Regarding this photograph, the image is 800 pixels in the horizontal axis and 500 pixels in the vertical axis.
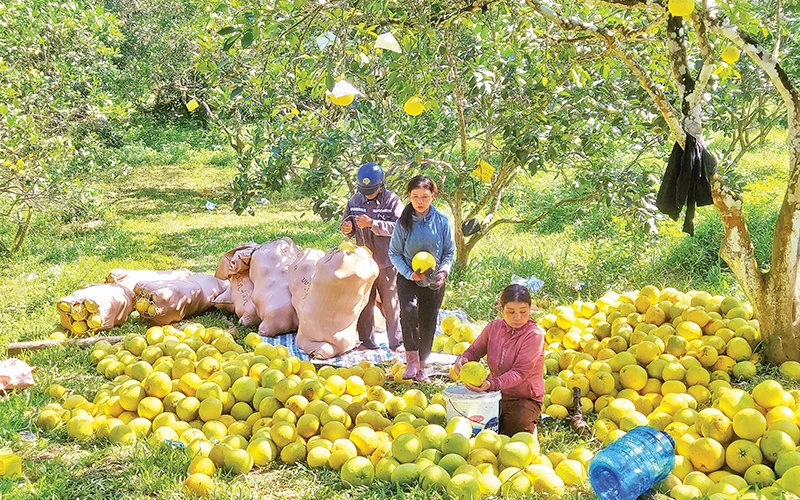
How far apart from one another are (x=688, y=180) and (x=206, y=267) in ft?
19.3

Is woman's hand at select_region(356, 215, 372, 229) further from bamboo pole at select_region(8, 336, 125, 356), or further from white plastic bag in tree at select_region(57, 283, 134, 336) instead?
white plastic bag in tree at select_region(57, 283, 134, 336)

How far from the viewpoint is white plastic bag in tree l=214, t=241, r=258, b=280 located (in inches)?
243

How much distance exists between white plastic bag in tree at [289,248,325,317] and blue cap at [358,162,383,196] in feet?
2.98

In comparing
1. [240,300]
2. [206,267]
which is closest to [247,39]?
[240,300]

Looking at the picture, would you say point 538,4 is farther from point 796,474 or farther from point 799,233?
point 796,474

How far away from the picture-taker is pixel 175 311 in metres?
6.02

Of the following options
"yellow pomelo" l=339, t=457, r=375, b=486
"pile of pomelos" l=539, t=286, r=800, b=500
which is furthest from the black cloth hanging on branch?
"yellow pomelo" l=339, t=457, r=375, b=486

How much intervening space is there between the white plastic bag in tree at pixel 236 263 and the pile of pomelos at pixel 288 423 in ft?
4.37

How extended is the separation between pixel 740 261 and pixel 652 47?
1873mm

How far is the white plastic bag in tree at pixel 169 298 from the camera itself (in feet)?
19.5

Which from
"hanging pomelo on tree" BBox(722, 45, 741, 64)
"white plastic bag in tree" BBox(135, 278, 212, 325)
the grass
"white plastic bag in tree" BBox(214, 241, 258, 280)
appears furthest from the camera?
"white plastic bag in tree" BBox(214, 241, 258, 280)

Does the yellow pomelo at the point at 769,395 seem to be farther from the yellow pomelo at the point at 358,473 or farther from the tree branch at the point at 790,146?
the yellow pomelo at the point at 358,473

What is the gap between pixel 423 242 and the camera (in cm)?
461

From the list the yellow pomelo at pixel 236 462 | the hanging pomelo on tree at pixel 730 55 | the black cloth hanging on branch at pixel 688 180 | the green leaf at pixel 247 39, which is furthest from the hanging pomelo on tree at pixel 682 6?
the yellow pomelo at pixel 236 462
